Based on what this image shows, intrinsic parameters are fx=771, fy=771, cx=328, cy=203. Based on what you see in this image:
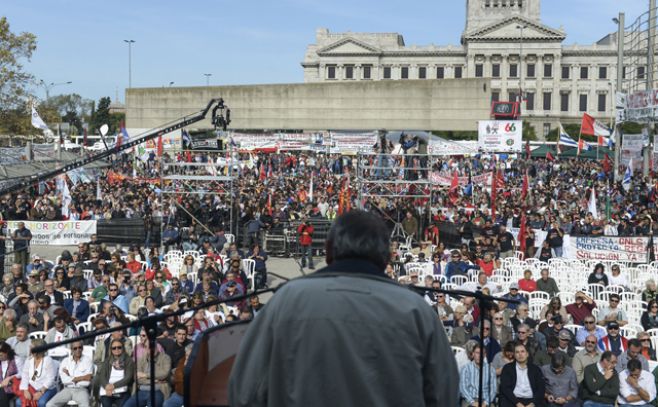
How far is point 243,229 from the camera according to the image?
66.2 ft

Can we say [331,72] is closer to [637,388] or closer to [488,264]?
[488,264]

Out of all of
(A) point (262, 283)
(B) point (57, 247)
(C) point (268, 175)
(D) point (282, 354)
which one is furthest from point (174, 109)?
(D) point (282, 354)

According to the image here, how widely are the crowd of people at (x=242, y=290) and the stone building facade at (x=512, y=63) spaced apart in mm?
74216

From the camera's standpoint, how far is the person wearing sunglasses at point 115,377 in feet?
24.4

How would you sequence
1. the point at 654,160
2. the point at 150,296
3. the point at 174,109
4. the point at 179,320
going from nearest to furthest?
the point at 179,320, the point at 150,296, the point at 654,160, the point at 174,109

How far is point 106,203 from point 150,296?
15503 mm

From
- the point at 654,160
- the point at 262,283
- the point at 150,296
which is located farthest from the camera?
the point at 654,160

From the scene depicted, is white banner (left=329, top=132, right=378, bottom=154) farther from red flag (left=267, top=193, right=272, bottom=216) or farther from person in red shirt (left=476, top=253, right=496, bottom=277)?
person in red shirt (left=476, top=253, right=496, bottom=277)

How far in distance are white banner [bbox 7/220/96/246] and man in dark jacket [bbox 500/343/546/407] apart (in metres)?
15.2

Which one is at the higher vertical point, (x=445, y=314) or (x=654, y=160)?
(x=654, y=160)

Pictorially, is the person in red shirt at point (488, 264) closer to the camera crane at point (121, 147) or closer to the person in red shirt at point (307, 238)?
the person in red shirt at point (307, 238)

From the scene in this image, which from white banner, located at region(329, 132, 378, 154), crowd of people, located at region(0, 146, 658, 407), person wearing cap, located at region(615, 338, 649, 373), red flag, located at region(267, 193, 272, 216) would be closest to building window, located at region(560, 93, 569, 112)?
white banner, located at region(329, 132, 378, 154)

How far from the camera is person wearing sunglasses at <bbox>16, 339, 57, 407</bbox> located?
7.63 meters

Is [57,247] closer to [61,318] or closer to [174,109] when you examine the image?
[61,318]
